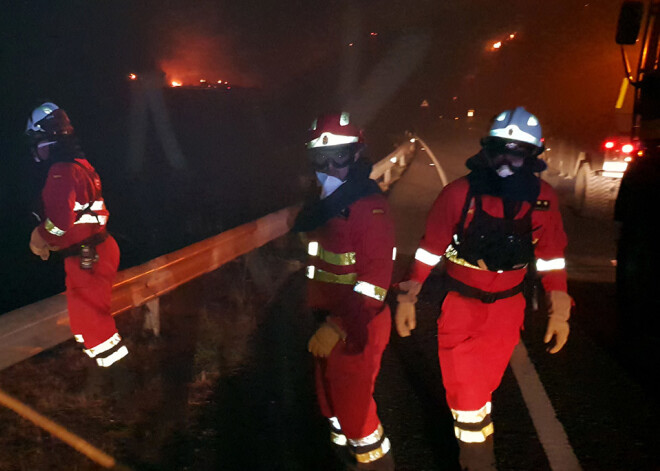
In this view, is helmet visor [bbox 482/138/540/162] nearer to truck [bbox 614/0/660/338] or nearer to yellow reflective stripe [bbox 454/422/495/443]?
yellow reflective stripe [bbox 454/422/495/443]

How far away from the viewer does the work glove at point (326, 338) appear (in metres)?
2.90

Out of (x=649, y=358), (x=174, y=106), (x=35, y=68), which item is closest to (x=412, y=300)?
(x=649, y=358)

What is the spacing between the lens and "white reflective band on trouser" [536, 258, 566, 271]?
3.12 metres

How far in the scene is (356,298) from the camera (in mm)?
2963

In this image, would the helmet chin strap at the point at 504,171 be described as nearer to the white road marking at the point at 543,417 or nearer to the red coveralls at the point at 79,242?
the white road marking at the point at 543,417

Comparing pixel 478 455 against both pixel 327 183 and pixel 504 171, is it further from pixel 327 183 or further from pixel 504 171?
pixel 327 183

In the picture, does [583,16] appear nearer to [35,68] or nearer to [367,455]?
[367,455]

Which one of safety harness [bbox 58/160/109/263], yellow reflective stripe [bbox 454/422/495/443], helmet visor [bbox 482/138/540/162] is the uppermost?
helmet visor [bbox 482/138/540/162]

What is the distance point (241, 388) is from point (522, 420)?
6.86 feet

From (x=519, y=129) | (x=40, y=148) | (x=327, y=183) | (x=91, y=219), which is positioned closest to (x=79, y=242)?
(x=91, y=219)

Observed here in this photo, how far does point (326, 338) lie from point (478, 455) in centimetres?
110

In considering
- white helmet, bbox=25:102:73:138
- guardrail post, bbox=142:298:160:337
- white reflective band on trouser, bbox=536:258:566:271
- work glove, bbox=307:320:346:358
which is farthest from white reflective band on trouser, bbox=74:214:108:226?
white reflective band on trouser, bbox=536:258:566:271

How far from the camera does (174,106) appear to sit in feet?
89.8

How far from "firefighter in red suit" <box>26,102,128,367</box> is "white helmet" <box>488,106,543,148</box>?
2.83m
